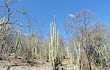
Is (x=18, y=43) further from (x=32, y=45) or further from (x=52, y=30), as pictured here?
(x=52, y=30)

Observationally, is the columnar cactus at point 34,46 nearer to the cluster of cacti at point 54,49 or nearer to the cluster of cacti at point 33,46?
the cluster of cacti at point 33,46

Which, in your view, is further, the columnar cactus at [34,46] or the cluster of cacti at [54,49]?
the columnar cactus at [34,46]

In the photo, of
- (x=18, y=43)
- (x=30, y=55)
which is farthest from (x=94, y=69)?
(x=18, y=43)

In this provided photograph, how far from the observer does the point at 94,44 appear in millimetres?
24422

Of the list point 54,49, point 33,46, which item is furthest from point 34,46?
point 54,49

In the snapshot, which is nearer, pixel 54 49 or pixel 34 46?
pixel 54 49

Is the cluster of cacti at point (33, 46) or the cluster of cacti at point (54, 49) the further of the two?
the cluster of cacti at point (33, 46)

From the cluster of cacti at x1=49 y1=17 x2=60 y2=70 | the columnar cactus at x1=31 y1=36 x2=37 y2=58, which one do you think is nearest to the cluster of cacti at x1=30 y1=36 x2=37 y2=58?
the columnar cactus at x1=31 y1=36 x2=37 y2=58

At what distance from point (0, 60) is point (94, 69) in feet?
31.7

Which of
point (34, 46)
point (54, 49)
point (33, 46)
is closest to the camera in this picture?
point (54, 49)

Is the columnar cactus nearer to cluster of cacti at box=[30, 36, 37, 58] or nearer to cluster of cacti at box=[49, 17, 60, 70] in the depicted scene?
cluster of cacti at box=[30, 36, 37, 58]

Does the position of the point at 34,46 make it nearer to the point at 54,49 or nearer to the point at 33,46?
the point at 33,46

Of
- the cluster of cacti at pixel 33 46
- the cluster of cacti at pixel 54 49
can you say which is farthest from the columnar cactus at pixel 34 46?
the cluster of cacti at pixel 54 49

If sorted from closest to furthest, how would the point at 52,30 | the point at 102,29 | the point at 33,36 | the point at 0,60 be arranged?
the point at 52,30
the point at 0,60
the point at 102,29
the point at 33,36
